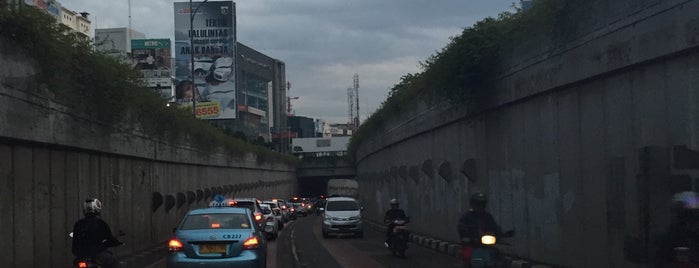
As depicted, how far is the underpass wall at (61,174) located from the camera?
13617mm

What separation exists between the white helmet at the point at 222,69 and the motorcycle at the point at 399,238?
100.0 ft

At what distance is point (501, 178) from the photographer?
18688 mm

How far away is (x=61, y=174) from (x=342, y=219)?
17.4 meters

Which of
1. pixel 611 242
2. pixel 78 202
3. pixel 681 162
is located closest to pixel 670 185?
pixel 681 162

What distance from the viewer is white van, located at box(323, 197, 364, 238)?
3259 centimetres

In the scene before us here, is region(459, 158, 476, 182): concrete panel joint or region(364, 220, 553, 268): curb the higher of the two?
region(459, 158, 476, 182): concrete panel joint

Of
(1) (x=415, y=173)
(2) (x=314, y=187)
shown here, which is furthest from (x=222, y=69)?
(2) (x=314, y=187)

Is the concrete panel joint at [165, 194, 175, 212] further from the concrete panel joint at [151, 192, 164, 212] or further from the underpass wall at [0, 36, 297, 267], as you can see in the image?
the concrete panel joint at [151, 192, 164, 212]

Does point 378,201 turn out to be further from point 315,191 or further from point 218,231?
point 315,191

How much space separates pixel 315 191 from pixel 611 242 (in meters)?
108

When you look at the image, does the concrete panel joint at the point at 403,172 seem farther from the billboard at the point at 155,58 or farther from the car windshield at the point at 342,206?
the billboard at the point at 155,58

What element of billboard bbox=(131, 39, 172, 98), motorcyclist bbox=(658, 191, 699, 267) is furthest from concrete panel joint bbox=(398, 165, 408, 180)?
billboard bbox=(131, 39, 172, 98)

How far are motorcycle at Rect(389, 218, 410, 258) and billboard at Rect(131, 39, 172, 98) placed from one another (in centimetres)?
4765

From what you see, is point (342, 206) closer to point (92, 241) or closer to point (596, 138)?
point (596, 138)
